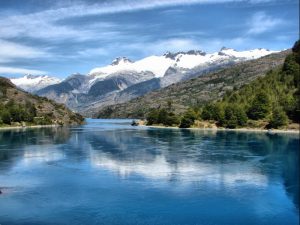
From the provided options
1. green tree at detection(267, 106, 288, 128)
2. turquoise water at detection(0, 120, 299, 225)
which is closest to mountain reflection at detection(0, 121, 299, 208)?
turquoise water at detection(0, 120, 299, 225)

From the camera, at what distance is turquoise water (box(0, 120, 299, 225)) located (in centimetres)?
5494

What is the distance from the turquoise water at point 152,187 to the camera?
180 ft

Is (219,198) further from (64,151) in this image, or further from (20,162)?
(64,151)

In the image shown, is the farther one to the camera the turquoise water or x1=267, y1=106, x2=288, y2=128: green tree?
x1=267, y1=106, x2=288, y2=128: green tree

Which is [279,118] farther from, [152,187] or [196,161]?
[152,187]

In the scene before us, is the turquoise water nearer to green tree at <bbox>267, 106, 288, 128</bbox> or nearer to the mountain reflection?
the mountain reflection

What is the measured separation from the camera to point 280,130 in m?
168

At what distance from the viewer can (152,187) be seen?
2840 inches

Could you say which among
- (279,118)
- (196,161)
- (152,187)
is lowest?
(152,187)

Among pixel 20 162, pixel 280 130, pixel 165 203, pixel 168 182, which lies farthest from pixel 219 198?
pixel 280 130

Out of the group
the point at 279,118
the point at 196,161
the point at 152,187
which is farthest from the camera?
the point at 279,118

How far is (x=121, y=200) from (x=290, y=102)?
12640 cm

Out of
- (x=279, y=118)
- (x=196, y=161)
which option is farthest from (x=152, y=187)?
(x=279, y=118)

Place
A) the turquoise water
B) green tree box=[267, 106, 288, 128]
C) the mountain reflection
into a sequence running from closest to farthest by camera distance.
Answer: the turquoise water, the mountain reflection, green tree box=[267, 106, 288, 128]
